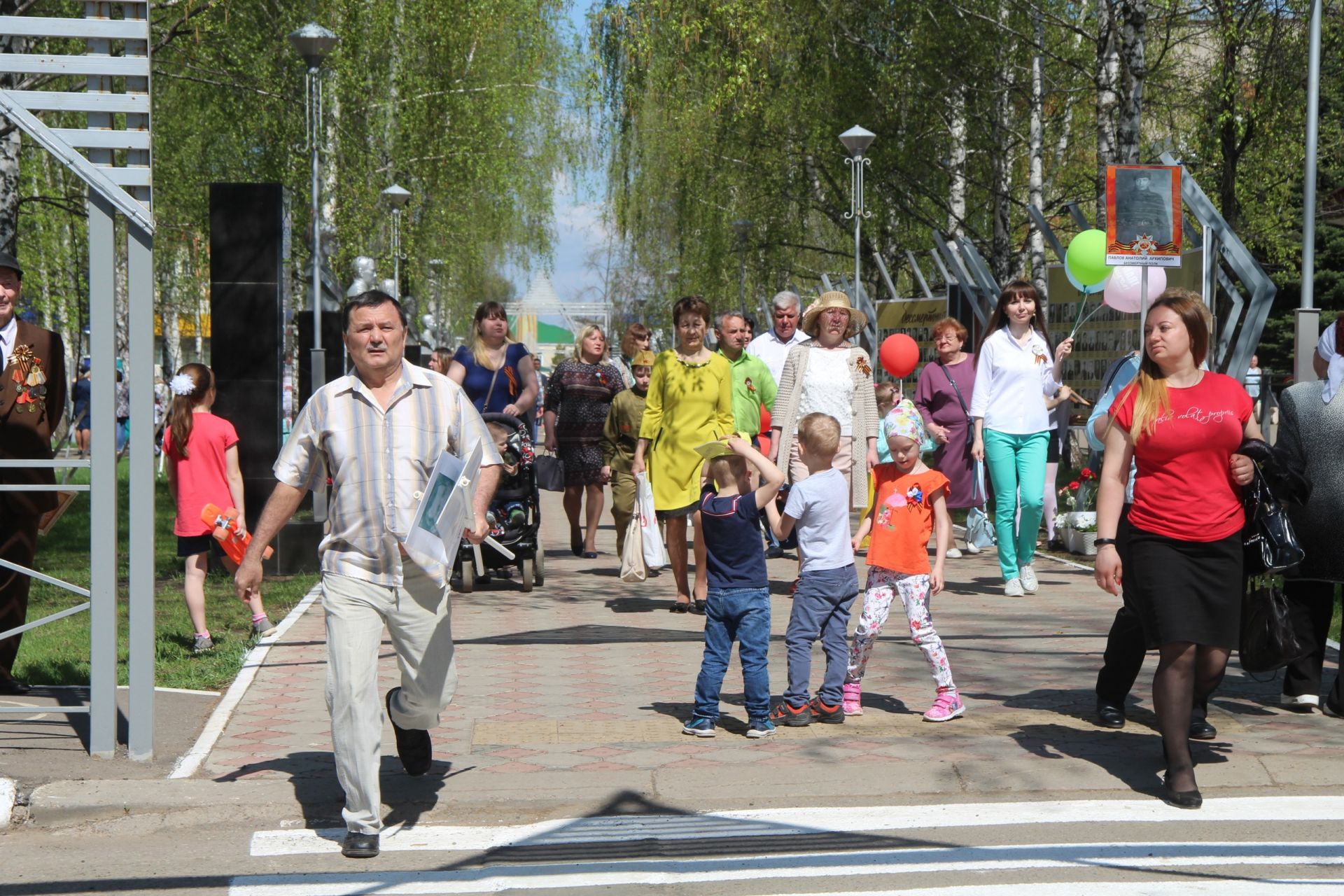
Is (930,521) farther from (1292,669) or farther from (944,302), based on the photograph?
(944,302)

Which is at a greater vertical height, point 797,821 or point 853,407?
point 853,407

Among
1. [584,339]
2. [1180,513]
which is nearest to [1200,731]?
[1180,513]

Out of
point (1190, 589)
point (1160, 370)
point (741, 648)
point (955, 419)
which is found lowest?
point (741, 648)

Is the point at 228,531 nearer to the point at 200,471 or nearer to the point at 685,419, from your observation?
the point at 200,471

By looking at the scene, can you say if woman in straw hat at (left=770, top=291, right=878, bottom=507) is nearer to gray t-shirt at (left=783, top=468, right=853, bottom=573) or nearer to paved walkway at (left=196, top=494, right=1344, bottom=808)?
paved walkway at (left=196, top=494, right=1344, bottom=808)

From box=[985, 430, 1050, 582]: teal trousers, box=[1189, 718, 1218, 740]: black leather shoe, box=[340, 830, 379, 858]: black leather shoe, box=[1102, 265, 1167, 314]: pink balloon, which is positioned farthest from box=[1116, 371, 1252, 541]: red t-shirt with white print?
box=[1102, 265, 1167, 314]: pink balloon

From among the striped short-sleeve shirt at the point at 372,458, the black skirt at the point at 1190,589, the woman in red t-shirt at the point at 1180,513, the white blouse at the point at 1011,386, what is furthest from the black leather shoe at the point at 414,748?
the white blouse at the point at 1011,386

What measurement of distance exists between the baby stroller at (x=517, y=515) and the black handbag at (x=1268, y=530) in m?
6.32

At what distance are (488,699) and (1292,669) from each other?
365cm

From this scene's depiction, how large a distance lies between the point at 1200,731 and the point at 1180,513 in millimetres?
1281

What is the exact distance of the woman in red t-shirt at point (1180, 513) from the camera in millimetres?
5758

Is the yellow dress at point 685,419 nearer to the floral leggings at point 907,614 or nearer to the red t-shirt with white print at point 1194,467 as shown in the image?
the floral leggings at point 907,614

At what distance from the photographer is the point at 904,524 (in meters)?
7.05

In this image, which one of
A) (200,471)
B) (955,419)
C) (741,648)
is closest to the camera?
(741,648)
